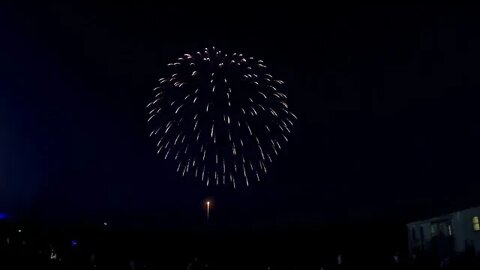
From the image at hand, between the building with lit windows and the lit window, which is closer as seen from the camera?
the lit window

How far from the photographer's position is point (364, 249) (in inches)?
2085

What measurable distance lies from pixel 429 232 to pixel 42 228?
46.0 metres

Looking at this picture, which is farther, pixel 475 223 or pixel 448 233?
pixel 448 233

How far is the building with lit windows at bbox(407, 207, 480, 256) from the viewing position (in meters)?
30.2

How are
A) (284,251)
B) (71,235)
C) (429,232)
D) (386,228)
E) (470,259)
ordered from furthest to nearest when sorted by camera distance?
(71,235)
(284,251)
(386,228)
(429,232)
(470,259)

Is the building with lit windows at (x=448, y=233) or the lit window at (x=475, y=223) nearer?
the lit window at (x=475, y=223)

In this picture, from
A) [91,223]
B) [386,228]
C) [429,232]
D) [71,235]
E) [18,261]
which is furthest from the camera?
[91,223]

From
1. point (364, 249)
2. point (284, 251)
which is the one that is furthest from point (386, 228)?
point (284, 251)

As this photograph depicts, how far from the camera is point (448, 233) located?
33812 millimetres

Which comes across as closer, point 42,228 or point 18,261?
point 18,261

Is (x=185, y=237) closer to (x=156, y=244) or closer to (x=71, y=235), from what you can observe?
(x=156, y=244)

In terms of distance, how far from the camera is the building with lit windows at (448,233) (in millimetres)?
30250

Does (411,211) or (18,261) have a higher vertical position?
(411,211)

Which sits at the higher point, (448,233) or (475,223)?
(475,223)
